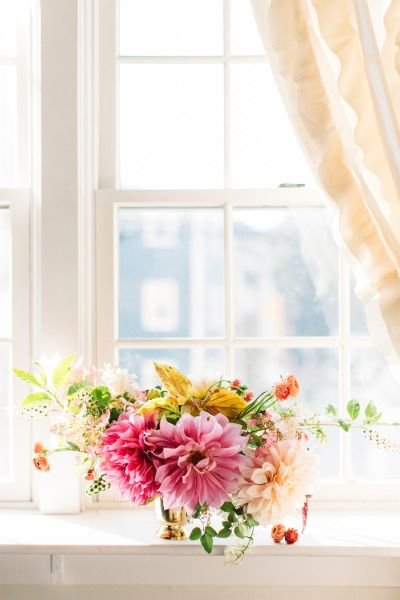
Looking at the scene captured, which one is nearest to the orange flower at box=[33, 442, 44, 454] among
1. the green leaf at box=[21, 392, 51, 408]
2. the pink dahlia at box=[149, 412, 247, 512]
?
the green leaf at box=[21, 392, 51, 408]

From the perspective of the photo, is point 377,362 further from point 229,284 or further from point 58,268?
point 58,268

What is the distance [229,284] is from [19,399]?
0.65 m

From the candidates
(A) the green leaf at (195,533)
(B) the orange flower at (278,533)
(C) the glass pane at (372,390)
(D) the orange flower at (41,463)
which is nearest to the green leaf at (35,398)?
(D) the orange flower at (41,463)

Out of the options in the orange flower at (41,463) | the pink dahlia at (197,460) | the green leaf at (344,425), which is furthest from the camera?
the green leaf at (344,425)

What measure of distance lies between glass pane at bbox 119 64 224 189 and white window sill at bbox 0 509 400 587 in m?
0.99

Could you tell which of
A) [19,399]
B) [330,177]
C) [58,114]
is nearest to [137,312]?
[19,399]

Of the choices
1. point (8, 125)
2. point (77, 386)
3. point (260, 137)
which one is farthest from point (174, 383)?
point (8, 125)

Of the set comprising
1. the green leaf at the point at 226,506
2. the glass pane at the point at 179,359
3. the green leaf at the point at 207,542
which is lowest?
the green leaf at the point at 207,542

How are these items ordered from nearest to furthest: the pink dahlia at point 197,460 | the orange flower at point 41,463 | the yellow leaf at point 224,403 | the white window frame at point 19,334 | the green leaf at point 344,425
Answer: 1. the pink dahlia at point 197,460
2. the yellow leaf at point 224,403
3. the orange flower at point 41,463
4. the green leaf at point 344,425
5. the white window frame at point 19,334

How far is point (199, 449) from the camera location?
1.79 metres

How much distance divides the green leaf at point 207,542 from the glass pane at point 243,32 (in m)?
1.33

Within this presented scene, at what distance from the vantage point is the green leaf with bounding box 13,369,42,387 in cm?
205

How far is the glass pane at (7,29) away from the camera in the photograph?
2.41 metres

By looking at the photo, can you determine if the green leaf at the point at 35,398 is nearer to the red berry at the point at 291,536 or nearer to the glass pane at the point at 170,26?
the red berry at the point at 291,536
